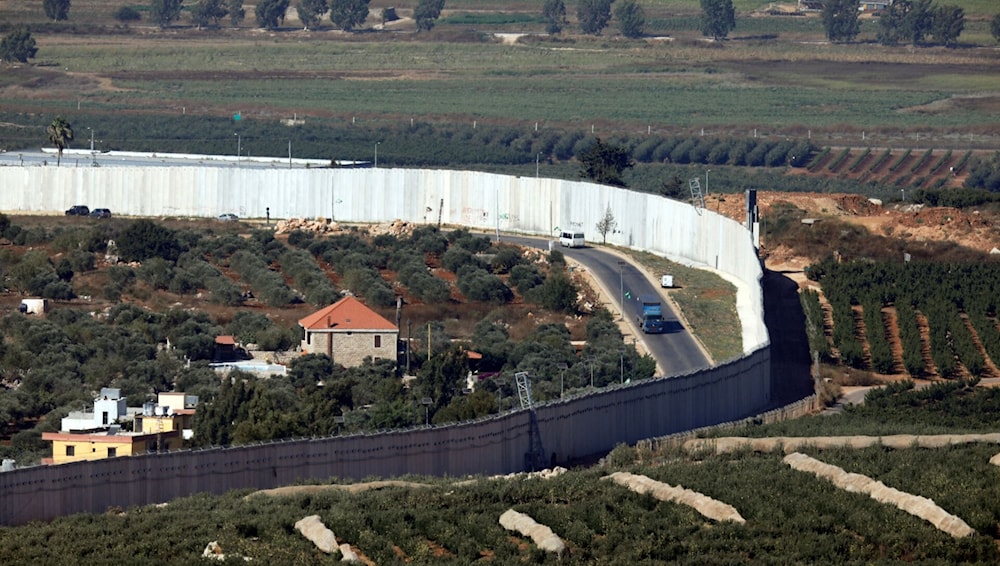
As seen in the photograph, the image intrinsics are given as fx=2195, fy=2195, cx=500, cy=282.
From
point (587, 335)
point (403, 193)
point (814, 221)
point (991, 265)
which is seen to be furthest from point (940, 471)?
point (403, 193)

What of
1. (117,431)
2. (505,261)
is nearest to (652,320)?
(505,261)

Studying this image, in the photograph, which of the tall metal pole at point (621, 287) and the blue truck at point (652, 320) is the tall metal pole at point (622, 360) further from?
the tall metal pole at point (621, 287)

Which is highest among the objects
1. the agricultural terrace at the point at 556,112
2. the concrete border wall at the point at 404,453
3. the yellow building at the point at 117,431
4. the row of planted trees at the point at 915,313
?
the concrete border wall at the point at 404,453

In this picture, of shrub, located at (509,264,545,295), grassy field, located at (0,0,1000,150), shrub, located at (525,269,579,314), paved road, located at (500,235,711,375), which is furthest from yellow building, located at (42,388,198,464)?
grassy field, located at (0,0,1000,150)

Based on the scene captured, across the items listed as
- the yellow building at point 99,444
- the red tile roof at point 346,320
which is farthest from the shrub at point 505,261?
the yellow building at point 99,444

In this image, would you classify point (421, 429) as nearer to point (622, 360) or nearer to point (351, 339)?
point (622, 360)

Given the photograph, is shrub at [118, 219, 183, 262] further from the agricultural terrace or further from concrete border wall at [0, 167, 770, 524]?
the agricultural terrace
